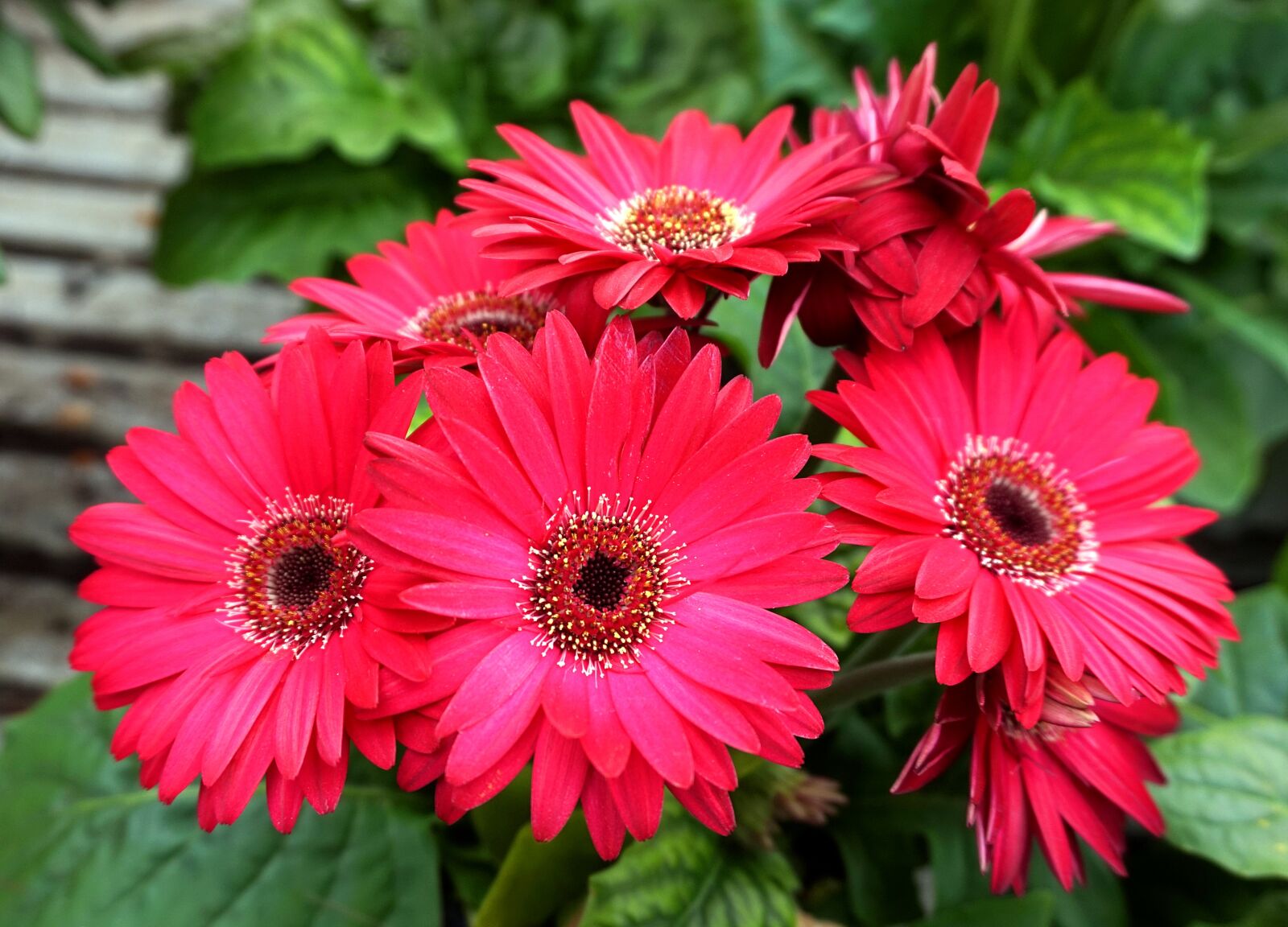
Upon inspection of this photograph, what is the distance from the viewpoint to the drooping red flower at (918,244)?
0.38m

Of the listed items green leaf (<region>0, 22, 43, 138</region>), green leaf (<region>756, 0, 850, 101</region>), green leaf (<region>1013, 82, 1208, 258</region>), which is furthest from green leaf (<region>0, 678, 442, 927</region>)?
→ green leaf (<region>756, 0, 850, 101</region>)

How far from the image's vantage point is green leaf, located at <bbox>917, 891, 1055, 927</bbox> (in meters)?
0.50

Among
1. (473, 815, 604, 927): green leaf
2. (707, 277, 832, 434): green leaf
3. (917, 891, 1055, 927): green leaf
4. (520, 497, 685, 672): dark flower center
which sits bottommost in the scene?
(473, 815, 604, 927): green leaf

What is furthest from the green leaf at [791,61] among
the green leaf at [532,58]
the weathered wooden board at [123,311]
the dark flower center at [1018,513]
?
the dark flower center at [1018,513]

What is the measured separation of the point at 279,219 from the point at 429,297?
0.64 meters

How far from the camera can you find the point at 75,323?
1.19m

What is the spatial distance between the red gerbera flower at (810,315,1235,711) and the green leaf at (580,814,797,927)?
0.19 metres

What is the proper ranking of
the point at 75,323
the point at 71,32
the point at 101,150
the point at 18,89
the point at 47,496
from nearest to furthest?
the point at 18,89
the point at 71,32
the point at 47,496
the point at 75,323
the point at 101,150

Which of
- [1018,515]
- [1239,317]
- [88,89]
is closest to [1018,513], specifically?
[1018,515]

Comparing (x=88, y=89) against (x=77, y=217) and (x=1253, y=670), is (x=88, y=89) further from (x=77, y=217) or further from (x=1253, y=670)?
(x=1253, y=670)

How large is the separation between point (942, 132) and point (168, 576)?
343mm

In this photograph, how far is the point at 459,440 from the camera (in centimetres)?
34

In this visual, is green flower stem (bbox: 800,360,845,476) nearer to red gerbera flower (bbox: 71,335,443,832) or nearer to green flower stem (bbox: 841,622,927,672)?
green flower stem (bbox: 841,622,927,672)

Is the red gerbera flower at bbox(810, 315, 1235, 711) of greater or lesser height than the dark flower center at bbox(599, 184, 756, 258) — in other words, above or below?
below
